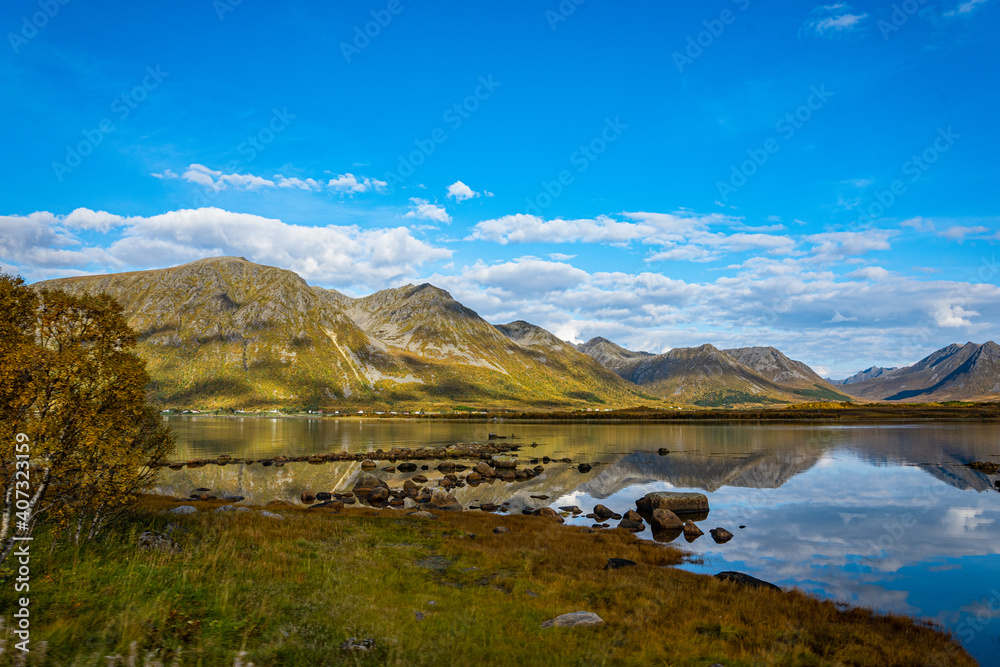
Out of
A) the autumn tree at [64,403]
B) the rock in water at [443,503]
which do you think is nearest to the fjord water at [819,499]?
the rock in water at [443,503]

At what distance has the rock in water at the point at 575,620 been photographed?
14.0 meters

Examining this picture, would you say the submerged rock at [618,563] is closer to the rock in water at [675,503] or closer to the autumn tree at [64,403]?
the rock in water at [675,503]

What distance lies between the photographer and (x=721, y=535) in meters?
31.8

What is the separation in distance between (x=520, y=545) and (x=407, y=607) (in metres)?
12.9

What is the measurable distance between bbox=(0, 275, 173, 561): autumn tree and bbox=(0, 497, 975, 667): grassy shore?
5.67 feet

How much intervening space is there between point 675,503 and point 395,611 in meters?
32.4

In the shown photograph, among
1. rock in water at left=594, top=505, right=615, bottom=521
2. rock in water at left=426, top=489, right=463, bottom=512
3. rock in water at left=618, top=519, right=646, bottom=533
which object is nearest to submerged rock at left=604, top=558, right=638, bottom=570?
rock in water at left=618, top=519, right=646, bottom=533

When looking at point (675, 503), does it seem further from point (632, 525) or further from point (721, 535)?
point (721, 535)

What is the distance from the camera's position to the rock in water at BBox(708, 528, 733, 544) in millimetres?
31205

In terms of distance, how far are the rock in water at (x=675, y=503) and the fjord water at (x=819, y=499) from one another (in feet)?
4.07

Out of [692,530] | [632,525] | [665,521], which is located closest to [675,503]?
[665,521]

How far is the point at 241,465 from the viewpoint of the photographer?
73438 millimetres

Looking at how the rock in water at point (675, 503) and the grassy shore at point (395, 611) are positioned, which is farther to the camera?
the rock in water at point (675, 503)

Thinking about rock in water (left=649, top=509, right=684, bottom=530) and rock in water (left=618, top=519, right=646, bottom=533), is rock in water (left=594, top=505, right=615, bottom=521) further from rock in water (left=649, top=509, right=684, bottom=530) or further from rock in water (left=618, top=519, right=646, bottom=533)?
rock in water (left=649, top=509, right=684, bottom=530)
